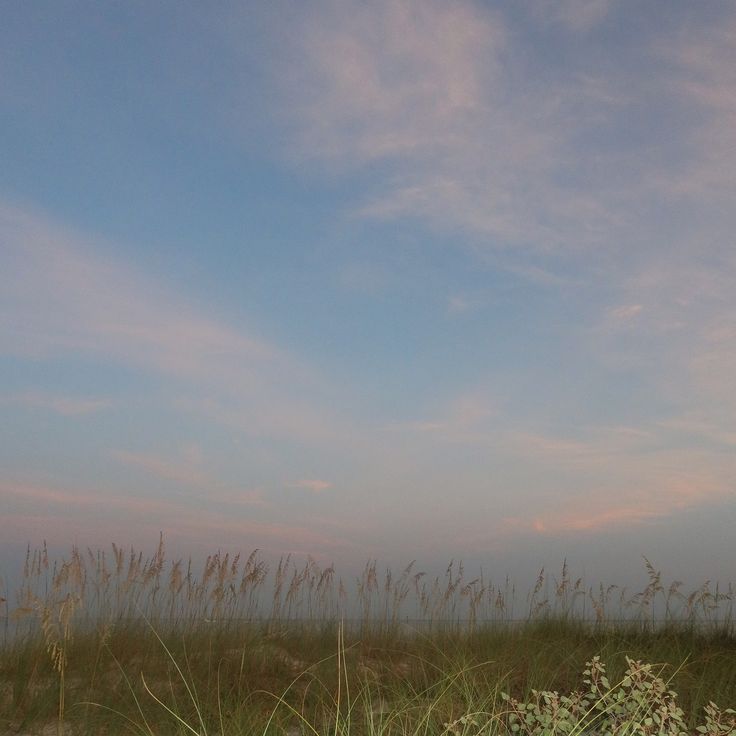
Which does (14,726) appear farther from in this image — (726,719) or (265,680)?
(726,719)

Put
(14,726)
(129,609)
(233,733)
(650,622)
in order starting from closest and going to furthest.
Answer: (233,733), (14,726), (129,609), (650,622)

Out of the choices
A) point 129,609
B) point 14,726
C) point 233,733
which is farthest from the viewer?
point 129,609

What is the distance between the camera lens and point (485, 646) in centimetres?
772

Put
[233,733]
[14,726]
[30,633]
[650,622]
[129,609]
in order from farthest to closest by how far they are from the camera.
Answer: [650,622] < [129,609] < [30,633] < [14,726] < [233,733]

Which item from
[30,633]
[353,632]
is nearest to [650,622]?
[353,632]

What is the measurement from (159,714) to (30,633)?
7.62ft

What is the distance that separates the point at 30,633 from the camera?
25.0 feet

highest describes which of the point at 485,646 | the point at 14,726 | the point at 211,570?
the point at 211,570

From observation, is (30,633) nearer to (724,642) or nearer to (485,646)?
(485,646)

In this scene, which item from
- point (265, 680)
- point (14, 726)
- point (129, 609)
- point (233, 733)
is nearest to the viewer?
point (233, 733)

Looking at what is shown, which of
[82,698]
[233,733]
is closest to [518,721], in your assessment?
[233,733]

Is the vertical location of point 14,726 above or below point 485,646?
below

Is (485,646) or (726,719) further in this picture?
(485,646)

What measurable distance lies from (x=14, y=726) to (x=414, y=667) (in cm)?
322
